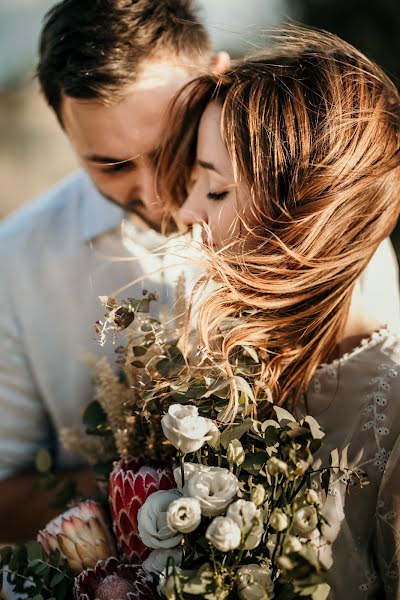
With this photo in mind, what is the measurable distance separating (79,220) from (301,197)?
1.14 metres

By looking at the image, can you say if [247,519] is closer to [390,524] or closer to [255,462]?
[255,462]

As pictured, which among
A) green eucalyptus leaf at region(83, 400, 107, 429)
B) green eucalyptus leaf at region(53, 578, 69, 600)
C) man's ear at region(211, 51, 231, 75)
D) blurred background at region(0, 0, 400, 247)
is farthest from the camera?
blurred background at region(0, 0, 400, 247)

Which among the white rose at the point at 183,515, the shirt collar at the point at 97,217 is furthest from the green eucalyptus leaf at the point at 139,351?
the shirt collar at the point at 97,217

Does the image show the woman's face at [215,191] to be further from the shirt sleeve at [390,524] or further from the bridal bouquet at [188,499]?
the shirt sleeve at [390,524]

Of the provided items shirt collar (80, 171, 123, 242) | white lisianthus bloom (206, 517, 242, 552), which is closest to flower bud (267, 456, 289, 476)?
white lisianthus bloom (206, 517, 242, 552)

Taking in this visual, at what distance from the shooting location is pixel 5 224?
2.49m

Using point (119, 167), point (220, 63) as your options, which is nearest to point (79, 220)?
point (119, 167)

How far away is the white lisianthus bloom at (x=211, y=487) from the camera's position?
1.11 meters

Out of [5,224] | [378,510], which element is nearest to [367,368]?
[378,510]

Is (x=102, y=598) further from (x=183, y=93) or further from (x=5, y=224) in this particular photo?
(x=5, y=224)

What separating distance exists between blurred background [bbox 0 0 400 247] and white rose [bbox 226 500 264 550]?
1.13 metres

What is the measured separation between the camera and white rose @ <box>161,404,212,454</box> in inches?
45.2

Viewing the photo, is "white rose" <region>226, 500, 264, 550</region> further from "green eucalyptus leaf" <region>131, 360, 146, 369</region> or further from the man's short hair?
the man's short hair

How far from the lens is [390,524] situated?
138cm
